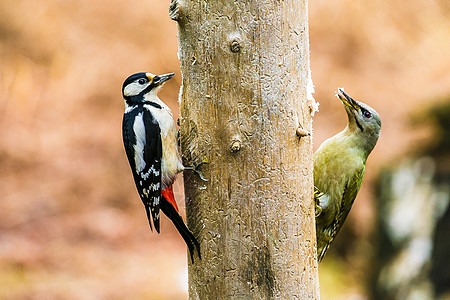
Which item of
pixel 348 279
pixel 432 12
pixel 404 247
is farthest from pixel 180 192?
pixel 432 12

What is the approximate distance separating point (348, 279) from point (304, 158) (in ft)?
16.9

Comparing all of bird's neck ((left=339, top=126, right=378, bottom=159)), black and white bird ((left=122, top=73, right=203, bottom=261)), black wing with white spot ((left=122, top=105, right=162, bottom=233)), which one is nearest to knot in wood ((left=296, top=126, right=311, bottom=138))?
black and white bird ((left=122, top=73, right=203, bottom=261))

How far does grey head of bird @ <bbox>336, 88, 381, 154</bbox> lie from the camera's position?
3484mm

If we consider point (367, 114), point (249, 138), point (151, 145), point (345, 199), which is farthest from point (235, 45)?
point (345, 199)

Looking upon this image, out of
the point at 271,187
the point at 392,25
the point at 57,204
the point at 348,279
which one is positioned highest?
the point at 392,25

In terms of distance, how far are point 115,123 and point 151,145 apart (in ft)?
19.1

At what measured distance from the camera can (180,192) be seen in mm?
3170

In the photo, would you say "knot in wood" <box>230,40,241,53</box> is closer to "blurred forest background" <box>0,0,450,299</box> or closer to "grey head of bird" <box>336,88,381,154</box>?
"grey head of bird" <box>336,88,381,154</box>

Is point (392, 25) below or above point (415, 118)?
above

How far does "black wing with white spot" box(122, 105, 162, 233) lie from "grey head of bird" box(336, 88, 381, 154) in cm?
126

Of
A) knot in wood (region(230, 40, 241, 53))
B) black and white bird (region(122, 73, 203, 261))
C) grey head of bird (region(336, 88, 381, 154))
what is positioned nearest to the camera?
knot in wood (region(230, 40, 241, 53))

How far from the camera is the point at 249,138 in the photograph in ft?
7.68

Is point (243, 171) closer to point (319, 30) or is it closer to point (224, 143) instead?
point (224, 143)

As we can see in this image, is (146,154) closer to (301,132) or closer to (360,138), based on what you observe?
(301,132)
